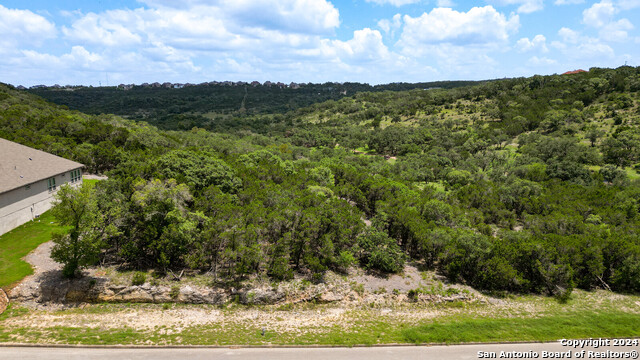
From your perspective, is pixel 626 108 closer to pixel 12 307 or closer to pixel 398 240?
pixel 398 240

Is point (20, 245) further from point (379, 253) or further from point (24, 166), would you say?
point (379, 253)

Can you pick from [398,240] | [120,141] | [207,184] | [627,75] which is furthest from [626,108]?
[120,141]

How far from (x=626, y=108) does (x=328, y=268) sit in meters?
127

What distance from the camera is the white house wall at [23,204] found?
31.7 meters

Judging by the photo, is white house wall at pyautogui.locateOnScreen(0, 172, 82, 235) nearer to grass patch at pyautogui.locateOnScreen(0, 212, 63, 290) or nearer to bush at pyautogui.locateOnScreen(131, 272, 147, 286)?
grass patch at pyautogui.locateOnScreen(0, 212, 63, 290)

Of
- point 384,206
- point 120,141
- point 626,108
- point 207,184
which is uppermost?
point 626,108

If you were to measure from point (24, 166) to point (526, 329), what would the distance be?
2111 inches

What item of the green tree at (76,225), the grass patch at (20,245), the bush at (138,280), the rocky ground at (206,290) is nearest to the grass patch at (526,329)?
the rocky ground at (206,290)

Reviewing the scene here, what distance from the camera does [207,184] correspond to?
134ft

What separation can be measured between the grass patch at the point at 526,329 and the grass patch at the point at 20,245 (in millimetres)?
32832

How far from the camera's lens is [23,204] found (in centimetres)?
3406

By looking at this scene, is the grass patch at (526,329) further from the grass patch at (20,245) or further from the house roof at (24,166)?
the house roof at (24,166)

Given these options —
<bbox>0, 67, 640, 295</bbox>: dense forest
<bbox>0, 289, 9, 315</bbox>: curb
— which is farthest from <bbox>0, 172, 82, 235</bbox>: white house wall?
<bbox>0, 289, 9, 315</bbox>: curb

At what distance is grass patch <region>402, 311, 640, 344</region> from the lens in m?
24.6
